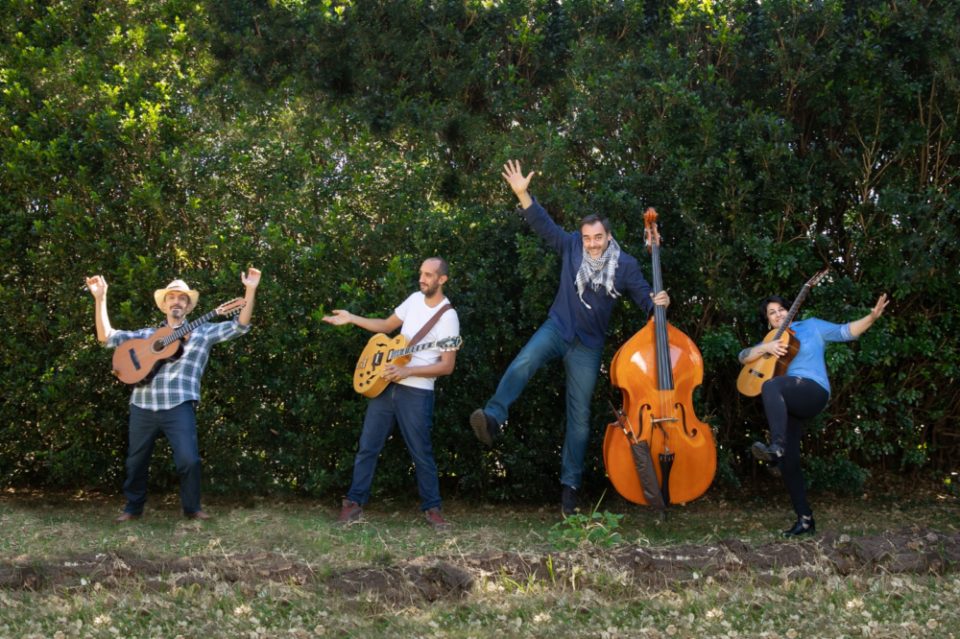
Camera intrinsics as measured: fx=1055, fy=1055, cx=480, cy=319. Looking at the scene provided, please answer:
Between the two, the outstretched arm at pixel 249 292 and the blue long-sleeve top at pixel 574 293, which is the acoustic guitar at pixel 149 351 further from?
the blue long-sleeve top at pixel 574 293

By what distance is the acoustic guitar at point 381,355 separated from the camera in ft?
22.3

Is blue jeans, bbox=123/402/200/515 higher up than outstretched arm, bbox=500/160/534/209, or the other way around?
outstretched arm, bbox=500/160/534/209

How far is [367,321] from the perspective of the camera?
697 centimetres

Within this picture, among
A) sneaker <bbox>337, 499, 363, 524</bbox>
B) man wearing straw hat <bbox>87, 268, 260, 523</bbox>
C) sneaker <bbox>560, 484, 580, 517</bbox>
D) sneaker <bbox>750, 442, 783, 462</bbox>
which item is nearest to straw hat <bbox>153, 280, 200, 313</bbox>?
man wearing straw hat <bbox>87, 268, 260, 523</bbox>

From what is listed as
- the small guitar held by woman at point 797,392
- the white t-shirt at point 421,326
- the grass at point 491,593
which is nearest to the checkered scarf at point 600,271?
the white t-shirt at point 421,326

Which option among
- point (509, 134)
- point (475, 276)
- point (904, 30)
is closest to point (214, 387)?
point (475, 276)

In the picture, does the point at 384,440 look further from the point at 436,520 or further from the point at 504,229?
the point at 504,229

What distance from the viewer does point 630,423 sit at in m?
6.27

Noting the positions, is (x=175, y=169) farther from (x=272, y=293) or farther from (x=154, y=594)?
(x=154, y=594)

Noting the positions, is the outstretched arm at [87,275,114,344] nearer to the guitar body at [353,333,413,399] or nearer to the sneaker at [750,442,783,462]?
the guitar body at [353,333,413,399]

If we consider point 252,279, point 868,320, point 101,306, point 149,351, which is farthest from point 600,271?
point 101,306

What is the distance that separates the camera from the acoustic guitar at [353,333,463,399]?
6.80 m

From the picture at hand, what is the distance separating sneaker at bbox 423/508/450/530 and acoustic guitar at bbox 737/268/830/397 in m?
2.12

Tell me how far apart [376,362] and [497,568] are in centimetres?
236
